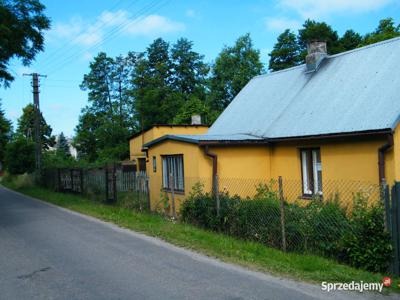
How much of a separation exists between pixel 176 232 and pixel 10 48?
435 inches

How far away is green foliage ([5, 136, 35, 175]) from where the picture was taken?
134 ft

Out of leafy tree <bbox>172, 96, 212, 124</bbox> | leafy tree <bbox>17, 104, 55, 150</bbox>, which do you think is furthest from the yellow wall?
leafy tree <bbox>17, 104, 55, 150</bbox>

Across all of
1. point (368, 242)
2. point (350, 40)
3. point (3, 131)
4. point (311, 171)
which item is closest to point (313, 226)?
point (368, 242)

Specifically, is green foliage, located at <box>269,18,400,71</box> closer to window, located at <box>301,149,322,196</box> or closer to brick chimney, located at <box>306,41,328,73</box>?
brick chimney, located at <box>306,41,328,73</box>

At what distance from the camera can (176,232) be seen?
10.5 m

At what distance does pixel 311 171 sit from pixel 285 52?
30.6 metres

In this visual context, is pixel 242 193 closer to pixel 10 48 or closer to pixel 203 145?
pixel 203 145

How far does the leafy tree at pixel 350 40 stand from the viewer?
3900cm

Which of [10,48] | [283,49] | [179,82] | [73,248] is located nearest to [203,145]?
[73,248]

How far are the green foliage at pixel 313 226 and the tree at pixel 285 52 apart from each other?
32335 millimetres

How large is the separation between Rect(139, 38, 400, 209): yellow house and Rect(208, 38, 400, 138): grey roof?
38 mm

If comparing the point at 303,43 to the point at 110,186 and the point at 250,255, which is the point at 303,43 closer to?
the point at 110,186

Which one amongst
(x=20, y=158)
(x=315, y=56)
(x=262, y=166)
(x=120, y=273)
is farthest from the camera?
(x=20, y=158)

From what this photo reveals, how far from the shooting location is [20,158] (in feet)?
134
